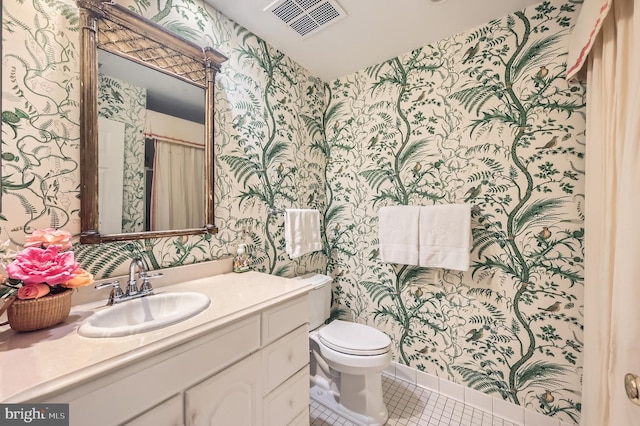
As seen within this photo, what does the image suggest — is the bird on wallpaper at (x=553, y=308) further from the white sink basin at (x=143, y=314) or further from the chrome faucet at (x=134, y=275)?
the chrome faucet at (x=134, y=275)

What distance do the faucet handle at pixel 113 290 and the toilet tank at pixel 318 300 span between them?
100 centimetres

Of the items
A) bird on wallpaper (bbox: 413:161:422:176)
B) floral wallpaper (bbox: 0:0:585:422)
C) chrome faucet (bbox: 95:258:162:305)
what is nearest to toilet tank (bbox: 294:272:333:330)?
floral wallpaper (bbox: 0:0:585:422)

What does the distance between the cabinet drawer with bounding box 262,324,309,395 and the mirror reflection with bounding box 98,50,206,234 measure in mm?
760

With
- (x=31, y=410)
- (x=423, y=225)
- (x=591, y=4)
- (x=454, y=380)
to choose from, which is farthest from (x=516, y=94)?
(x=31, y=410)

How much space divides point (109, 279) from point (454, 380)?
2057 mm

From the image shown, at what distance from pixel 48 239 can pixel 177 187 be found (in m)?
0.55

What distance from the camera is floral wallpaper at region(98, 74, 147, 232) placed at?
3.57 ft

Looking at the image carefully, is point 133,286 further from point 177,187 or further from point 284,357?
point 284,357

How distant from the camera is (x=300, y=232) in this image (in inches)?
70.5

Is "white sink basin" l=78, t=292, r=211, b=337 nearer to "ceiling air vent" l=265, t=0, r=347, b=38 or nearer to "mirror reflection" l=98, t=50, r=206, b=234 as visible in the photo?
"mirror reflection" l=98, t=50, r=206, b=234

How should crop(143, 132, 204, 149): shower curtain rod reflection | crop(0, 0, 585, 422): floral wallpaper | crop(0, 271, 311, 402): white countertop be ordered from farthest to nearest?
crop(143, 132, 204, 149): shower curtain rod reflection
crop(0, 0, 585, 422): floral wallpaper
crop(0, 271, 311, 402): white countertop

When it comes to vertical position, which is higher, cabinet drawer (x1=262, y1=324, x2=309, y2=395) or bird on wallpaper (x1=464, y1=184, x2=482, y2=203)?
bird on wallpaper (x1=464, y1=184, x2=482, y2=203)

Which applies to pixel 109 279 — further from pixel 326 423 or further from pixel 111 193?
pixel 326 423

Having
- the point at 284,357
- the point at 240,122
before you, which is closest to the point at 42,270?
the point at 284,357
